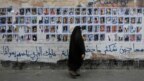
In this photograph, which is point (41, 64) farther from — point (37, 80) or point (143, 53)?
point (143, 53)

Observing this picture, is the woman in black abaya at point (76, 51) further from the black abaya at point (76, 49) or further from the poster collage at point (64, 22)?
the poster collage at point (64, 22)

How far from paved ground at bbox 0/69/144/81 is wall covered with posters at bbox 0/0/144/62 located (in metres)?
0.41

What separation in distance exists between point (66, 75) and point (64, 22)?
1577mm

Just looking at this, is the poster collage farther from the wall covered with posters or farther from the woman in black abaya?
the woman in black abaya

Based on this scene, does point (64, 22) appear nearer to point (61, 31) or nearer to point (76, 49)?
point (61, 31)

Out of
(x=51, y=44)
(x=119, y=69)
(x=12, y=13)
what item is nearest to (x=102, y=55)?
(x=119, y=69)

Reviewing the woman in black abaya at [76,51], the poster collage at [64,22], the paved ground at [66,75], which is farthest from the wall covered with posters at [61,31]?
the woman in black abaya at [76,51]

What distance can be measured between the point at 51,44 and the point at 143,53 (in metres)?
2.73

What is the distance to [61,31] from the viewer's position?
1377cm

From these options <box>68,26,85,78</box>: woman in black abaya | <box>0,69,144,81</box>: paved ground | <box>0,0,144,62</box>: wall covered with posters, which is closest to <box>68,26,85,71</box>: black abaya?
<box>68,26,85,78</box>: woman in black abaya

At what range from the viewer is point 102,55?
545 inches

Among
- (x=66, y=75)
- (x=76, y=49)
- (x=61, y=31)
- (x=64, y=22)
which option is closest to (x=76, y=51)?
(x=76, y=49)

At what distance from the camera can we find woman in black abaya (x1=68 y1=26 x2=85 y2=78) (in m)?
12.9

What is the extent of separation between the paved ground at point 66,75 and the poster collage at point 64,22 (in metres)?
0.94
